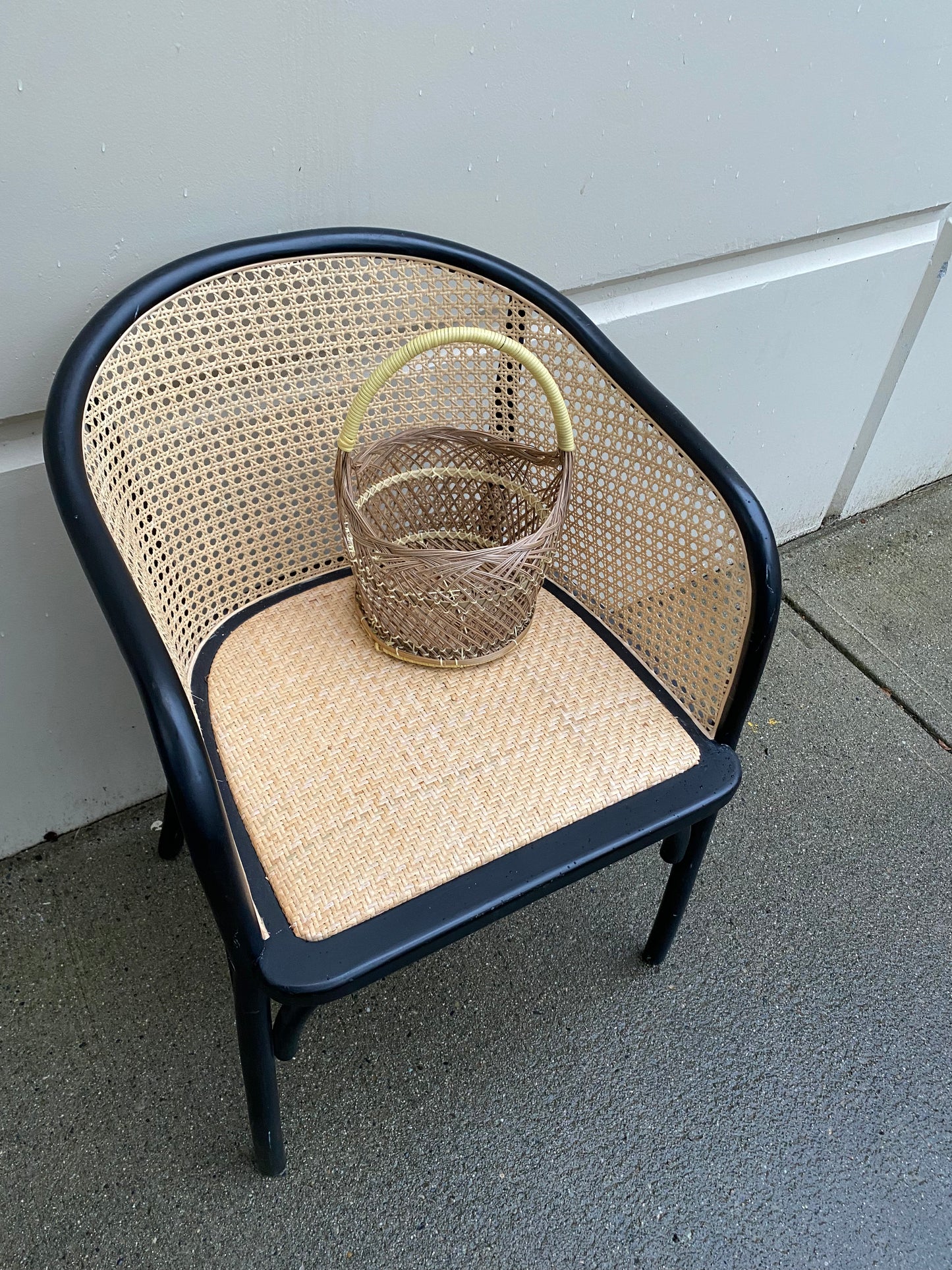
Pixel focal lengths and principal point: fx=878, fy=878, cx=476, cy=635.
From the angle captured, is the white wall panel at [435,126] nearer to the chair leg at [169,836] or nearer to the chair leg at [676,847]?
the chair leg at [169,836]

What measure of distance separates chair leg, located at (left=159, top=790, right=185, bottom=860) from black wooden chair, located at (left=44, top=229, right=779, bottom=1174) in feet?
1.35

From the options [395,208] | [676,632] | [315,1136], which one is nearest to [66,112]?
[395,208]

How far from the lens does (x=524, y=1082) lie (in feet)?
4.09

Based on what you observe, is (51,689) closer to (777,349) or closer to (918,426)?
(777,349)

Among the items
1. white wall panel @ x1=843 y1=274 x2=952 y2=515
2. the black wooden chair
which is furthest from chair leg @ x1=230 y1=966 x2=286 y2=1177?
white wall panel @ x1=843 y1=274 x2=952 y2=515

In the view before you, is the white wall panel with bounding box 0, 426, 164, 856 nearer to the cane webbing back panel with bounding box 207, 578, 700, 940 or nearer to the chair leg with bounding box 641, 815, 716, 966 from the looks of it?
the cane webbing back panel with bounding box 207, 578, 700, 940

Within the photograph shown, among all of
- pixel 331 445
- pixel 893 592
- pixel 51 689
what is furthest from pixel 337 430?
pixel 893 592

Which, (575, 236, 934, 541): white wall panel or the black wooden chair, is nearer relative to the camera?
the black wooden chair

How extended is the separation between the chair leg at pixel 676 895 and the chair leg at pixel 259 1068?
1.77ft

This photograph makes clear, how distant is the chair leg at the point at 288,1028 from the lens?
89 cm

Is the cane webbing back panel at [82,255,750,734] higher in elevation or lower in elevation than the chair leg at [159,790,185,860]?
higher

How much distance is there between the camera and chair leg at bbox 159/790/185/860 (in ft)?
4.53

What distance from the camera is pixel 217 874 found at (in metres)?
0.77

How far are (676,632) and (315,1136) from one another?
2.72 ft
